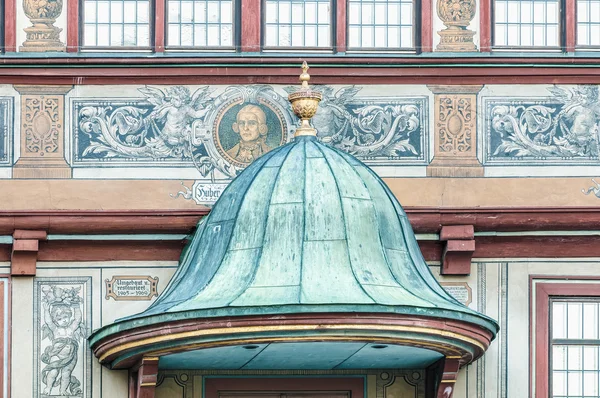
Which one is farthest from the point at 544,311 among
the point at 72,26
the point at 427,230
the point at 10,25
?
the point at 10,25

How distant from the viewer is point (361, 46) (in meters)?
22.5

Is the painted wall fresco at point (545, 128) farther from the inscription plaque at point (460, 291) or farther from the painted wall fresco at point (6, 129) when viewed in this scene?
the painted wall fresco at point (6, 129)

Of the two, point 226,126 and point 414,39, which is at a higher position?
point 414,39

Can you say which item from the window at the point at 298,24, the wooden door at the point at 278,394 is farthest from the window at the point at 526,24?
the wooden door at the point at 278,394

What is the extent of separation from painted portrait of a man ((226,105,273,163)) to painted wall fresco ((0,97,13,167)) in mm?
2125

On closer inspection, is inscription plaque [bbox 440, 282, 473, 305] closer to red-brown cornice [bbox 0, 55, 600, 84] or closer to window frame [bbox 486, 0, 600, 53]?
red-brown cornice [bbox 0, 55, 600, 84]

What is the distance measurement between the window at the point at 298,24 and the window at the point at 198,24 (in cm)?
39

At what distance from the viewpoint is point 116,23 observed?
22.5 meters

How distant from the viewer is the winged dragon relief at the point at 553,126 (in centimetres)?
2216

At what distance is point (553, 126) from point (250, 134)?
2.96 metres

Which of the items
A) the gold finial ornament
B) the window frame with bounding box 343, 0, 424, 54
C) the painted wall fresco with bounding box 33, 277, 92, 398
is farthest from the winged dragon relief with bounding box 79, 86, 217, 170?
the window frame with bounding box 343, 0, 424, 54

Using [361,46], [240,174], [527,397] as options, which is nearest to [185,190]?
[240,174]

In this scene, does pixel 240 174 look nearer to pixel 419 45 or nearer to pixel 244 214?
pixel 244 214

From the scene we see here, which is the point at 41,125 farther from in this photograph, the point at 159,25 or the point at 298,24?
the point at 298,24
